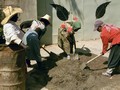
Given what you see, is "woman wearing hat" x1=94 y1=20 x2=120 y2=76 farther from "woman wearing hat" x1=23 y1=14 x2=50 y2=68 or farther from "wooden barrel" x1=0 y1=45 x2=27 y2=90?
"wooden barrel" x1=0 y1=45 x2=27 y2=90

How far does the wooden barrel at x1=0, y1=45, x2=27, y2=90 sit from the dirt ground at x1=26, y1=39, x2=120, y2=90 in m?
0.70

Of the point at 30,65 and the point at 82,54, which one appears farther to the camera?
the point at 82,54

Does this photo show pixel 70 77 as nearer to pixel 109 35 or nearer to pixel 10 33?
pixel 109 35

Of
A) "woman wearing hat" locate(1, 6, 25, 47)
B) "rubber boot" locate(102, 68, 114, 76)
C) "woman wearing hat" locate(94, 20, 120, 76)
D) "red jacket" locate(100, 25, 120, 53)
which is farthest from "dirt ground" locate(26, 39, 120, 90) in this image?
"woman wearing hat" locate(1, 6, 25, 47)

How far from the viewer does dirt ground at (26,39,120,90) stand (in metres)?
9.01

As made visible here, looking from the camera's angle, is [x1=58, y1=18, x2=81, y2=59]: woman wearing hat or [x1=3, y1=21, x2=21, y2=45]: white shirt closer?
[x1=3, y1=21, x2=21, y2=45]: white shirt

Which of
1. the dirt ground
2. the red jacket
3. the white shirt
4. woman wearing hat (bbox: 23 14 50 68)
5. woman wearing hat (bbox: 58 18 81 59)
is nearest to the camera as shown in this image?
the white shirt

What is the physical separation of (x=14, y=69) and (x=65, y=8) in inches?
174

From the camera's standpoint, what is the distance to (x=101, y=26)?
9391mm

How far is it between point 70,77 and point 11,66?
1.75 m

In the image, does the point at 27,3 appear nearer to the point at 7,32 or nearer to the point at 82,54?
the point at 82,54

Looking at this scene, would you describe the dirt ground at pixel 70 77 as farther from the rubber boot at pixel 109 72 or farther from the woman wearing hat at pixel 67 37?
the woman wearing hat at pixel 67 37

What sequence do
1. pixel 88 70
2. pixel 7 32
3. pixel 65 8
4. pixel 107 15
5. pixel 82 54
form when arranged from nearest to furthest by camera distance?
1. pixel 7 32
2. pixel 88 70
3. pixel 82 54
4. pixel 65 8
5. pixel 107 15

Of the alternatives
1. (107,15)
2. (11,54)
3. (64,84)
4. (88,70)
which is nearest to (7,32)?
(11,54)
